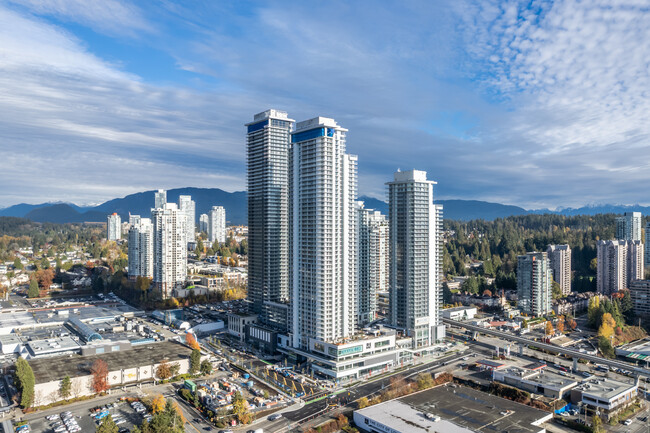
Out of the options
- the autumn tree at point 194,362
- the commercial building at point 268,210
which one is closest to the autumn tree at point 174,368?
the autumn tree at point 194,362

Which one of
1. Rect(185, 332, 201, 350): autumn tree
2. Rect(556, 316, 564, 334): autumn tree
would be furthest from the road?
Rect(185, 332, 201, 350): autumn tree

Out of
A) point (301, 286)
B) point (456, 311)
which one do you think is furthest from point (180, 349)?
point (456, 311)

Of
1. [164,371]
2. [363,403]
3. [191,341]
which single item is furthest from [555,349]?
[164,371]

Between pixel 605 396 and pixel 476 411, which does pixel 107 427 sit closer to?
pixel 476 411

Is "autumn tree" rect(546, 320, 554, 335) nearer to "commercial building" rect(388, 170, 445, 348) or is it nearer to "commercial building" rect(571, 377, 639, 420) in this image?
"commercial building" rect(388, 170, 445, 348)

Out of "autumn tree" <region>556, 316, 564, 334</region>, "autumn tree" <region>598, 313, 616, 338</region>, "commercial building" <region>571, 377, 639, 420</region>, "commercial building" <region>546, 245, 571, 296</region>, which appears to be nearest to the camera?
"commercial building" <region>571, 377, 639, 420</region>

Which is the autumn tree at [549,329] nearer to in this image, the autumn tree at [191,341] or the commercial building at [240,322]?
the commercial building at [240,322]

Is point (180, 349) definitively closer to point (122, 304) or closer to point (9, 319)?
point (9, 319)

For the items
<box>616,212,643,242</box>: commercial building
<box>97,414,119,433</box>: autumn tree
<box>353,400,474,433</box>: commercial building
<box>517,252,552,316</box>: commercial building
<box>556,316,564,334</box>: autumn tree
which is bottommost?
<box>556,316,564,334</box>: autumn tree
